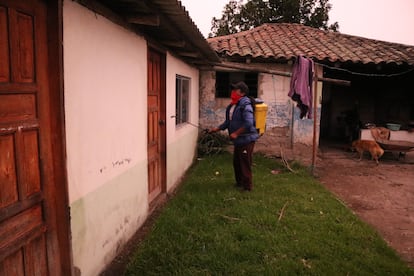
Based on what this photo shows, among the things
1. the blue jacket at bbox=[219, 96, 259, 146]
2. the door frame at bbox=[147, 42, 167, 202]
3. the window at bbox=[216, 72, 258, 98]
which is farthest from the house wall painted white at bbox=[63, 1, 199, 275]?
the window at bbox=[216, 72, 258, 98]

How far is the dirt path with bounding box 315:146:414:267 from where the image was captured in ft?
14.7

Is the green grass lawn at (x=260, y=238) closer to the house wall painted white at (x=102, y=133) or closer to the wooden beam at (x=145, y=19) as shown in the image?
the house wall painted white at (x=102, y=133)

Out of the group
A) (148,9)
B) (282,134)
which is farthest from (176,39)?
(282,134)

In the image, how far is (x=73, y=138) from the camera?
8.26 feet

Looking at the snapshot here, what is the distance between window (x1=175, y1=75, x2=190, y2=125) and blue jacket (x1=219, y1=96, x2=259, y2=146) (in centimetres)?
170

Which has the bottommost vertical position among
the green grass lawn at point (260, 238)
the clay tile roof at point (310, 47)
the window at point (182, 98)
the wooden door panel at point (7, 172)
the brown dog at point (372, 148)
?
the green grass lawn at point (260, 238)

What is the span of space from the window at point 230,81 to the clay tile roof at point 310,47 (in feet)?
2.08

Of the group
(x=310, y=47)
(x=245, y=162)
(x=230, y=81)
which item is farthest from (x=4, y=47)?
(x=310, y=47)

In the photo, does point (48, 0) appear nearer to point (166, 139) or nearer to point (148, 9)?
point (148, 9)

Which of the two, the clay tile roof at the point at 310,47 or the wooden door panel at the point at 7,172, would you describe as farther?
the clay tile roof at the point at 310,47

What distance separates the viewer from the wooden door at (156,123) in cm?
490

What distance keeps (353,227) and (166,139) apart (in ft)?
10.6

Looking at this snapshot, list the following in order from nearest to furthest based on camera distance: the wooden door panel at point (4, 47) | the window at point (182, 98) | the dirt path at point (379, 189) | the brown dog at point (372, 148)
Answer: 1. the wooden door panel at point (4, 47)
2. the dirt path at point (379, 189)
3. the window at point (182, 98)
4. the brown dog at point (372, 148)

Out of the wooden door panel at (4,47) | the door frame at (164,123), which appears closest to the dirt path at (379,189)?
the door frame at (164,123)
